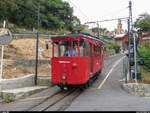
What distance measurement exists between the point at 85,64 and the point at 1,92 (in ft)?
15.8

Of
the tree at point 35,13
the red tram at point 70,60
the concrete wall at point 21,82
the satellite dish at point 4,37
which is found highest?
the tree at point 35,13

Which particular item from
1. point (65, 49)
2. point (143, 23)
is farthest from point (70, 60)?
point (143, 23)

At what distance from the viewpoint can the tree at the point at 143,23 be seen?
21.9m

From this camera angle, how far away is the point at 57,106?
6.79 metres

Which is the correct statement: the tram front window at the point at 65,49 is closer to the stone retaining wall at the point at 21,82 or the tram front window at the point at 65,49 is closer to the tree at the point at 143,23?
the stone retaining wall at the point at 21,82

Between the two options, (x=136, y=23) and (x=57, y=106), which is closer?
(x=57, y=106)

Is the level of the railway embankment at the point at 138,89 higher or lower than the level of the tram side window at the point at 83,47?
lower

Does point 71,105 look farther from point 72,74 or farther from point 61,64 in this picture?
point 61,64

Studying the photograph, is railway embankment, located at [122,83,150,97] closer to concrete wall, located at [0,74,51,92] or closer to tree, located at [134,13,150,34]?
concrete wall, located at [0,74,51,92]

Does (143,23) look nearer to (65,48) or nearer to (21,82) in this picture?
(65,48)

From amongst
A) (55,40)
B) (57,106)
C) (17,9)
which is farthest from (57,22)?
(57,106)

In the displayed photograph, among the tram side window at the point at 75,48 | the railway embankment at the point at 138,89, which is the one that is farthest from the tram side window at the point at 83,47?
the railway embankment at the point at 138,89

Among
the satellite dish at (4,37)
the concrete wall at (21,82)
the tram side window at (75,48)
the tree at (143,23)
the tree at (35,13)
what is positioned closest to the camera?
the tram side window at (75,48)

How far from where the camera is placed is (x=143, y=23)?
21938 millimetres
